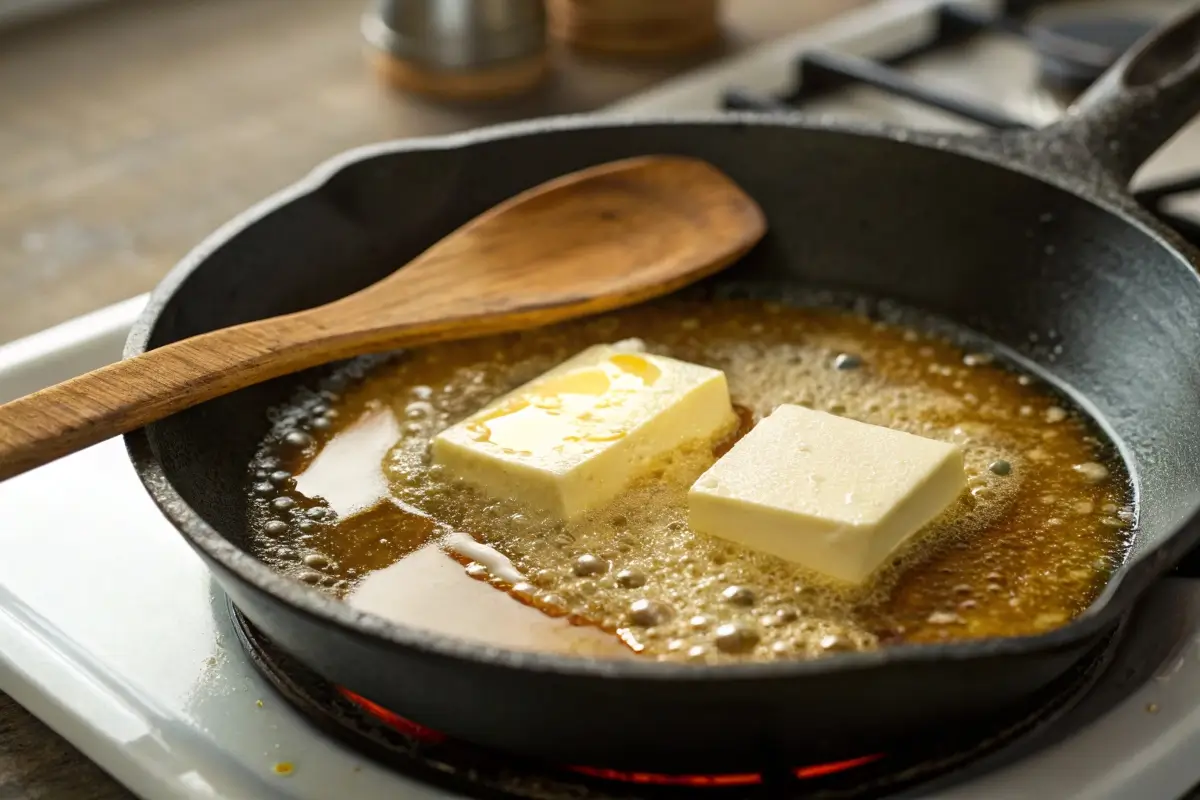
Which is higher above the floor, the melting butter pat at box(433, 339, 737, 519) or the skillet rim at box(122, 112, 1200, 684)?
the skillet rim at box(122, 112, 1200, 684)

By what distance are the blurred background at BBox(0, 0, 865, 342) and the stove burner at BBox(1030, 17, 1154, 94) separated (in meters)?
0.37

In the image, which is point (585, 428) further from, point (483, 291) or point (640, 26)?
point (640, 26)

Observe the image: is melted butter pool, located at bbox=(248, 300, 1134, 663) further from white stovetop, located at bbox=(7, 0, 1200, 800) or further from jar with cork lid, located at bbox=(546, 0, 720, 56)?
jar with cork lid, located at bbox=(546, 0, 720, 56)

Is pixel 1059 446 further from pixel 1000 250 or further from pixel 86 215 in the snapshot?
pixel 86 215

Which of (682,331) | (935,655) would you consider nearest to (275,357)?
(682,331)

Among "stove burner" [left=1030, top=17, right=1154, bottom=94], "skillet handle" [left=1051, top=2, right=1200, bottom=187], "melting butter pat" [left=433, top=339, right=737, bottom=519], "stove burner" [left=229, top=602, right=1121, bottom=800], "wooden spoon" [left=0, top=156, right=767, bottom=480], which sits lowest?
"stove burner" [left=229, top=602, right=1121, bottom=800]

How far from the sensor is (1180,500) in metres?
0.88

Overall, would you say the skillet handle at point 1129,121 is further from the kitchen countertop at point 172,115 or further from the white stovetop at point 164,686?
the kitchen countertop at point 172,115

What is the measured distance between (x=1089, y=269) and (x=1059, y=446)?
0.16 m

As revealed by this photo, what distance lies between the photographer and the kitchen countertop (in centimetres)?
137

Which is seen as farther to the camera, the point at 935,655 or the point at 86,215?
the point at 86,215

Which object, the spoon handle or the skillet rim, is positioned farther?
the spoon handle

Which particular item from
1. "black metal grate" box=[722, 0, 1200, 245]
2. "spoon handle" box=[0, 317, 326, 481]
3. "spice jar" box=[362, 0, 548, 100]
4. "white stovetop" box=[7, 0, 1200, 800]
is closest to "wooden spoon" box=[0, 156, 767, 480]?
"spoon handle" box=[0, 317, 326, 481]

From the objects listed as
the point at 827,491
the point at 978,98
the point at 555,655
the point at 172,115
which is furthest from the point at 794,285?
the point at 172,115
